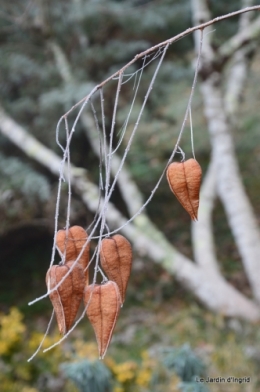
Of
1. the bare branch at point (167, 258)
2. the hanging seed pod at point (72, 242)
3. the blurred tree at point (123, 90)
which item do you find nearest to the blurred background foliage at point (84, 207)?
the blurred tree at point (123, 90)

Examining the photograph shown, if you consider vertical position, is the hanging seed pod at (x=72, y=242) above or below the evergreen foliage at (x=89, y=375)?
above

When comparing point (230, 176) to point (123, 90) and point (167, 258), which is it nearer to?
point (167, 258)

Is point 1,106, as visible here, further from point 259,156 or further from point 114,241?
point 259,156

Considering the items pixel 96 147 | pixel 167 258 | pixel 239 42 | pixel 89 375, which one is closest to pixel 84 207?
pixel 96 147

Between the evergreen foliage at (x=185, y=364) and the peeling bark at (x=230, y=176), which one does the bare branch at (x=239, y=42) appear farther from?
the evergreen foliage at (x=185, y=364)

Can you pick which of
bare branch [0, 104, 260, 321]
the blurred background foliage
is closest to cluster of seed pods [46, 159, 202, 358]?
the blurred background foliage

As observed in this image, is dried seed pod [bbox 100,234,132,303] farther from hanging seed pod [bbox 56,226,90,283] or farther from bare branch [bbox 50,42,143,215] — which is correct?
bare branch [bbox 50,42,143,215]
